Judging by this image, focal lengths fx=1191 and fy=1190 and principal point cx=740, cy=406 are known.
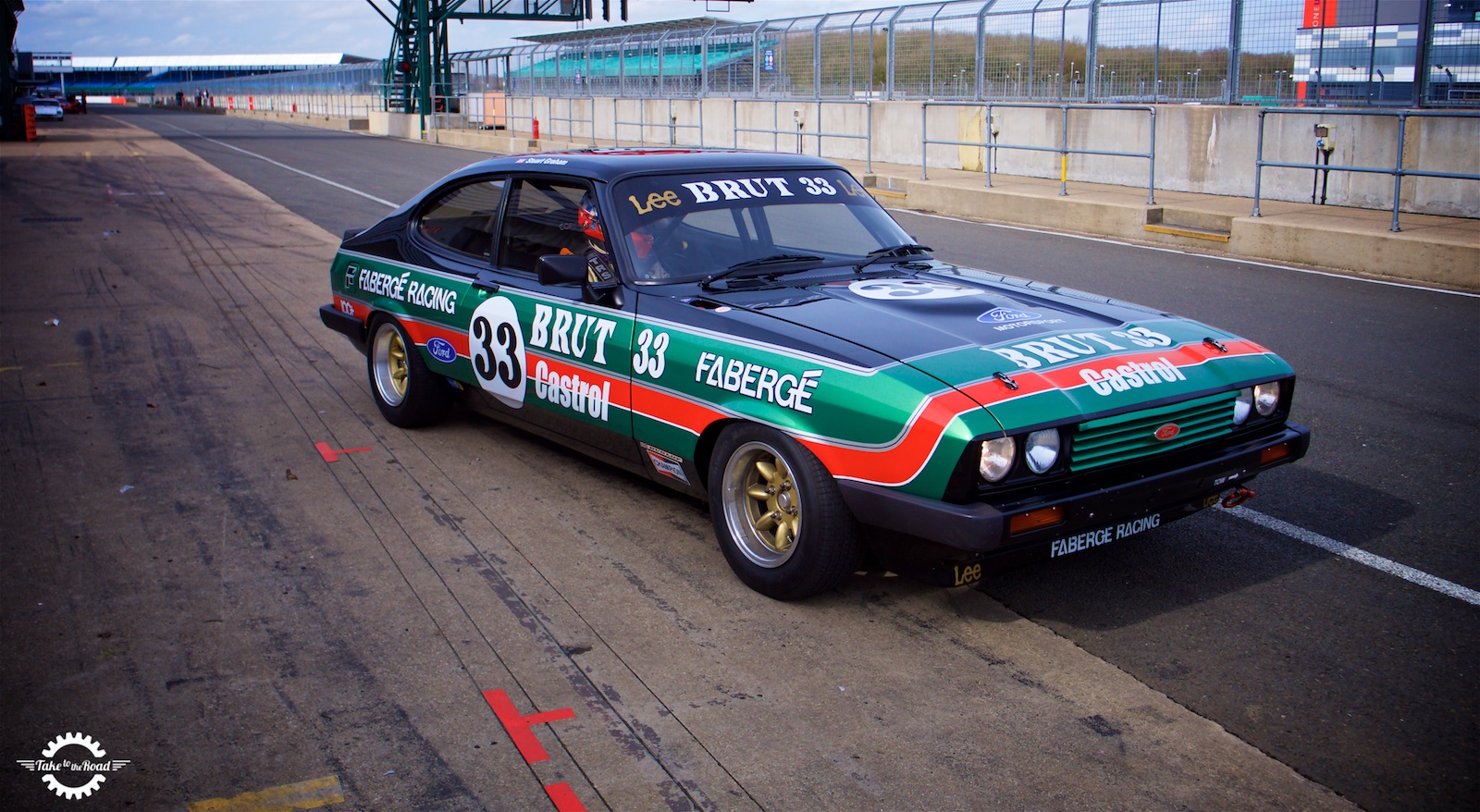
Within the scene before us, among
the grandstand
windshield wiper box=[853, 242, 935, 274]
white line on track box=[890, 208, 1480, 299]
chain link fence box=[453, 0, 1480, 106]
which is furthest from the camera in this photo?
the grandstand

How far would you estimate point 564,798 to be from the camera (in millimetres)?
2984

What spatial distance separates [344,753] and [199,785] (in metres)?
0.36

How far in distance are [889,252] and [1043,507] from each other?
6.36 ft

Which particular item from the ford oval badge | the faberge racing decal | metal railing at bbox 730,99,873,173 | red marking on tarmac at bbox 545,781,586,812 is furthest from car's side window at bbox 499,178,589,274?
metal railing at bbox 730,99,873,173

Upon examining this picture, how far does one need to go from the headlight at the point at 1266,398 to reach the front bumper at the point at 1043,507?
23cm

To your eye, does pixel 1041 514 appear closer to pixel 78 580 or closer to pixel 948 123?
pixel 78 580

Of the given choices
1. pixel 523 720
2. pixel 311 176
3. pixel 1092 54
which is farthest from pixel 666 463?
pixel 311 176

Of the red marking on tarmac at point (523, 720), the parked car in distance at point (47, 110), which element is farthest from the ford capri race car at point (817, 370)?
the parked car in distance at point (47, 110)

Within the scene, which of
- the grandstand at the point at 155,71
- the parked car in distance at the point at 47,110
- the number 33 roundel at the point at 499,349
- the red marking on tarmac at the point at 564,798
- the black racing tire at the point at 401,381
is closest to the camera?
the red marking on tarmac at the point at 564,798

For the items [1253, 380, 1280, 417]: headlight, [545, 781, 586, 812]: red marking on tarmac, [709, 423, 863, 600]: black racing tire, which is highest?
Result: [1253, 380, 1280, 417]: headlight

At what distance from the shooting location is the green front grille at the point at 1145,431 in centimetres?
371

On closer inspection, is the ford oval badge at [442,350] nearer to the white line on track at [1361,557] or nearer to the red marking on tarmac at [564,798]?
the red marking on tarmac at [564,798]

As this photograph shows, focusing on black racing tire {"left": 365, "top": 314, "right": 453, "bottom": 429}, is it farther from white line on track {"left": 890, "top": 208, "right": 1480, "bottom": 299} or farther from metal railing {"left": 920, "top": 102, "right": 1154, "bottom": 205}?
metal railing {"left": 920, "top": 102, "right": 1154, "bottom": 205}

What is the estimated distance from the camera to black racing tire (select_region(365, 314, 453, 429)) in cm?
610
